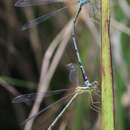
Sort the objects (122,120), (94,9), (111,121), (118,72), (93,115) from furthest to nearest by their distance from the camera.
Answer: (93,115) < (118,72) < (122,120) < (94,9) < (111,121)

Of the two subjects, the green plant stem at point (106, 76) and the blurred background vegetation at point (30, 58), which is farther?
the blurred background vegetation at point (30, 58)

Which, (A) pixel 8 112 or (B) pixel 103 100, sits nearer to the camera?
(B) pixel 103 100

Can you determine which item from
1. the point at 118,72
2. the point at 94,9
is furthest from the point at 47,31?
the point at 94,9

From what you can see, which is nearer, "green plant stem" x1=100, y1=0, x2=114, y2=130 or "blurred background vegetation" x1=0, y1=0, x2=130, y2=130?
"green plant stem" x1=100, y1=0, x2=114, y2=130

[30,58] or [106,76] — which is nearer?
[106,76]

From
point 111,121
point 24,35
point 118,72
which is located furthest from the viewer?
point 24,35

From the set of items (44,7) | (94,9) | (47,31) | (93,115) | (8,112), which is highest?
(44,7)

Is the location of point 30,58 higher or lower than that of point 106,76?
higher

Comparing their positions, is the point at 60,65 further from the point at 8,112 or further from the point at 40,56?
the point at 8,112

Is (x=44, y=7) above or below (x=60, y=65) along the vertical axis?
above
